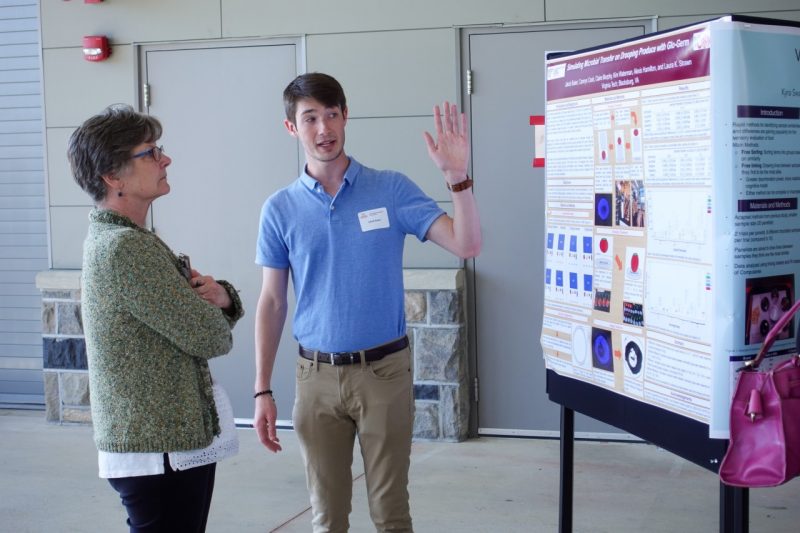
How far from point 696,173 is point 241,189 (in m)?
4.10

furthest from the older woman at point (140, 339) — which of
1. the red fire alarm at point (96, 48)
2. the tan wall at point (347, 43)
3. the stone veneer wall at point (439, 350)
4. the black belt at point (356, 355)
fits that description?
the red fire alarm at point (96, 48)

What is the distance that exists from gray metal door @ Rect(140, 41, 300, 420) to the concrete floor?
0.65 meters

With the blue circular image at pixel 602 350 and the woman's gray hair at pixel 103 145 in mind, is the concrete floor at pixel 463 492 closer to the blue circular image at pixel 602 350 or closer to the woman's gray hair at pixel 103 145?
the blue circular image at pixel 602 350

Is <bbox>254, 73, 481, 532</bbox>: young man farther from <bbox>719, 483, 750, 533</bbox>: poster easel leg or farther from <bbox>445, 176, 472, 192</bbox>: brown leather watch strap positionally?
<bbox>719, 483, 750, 533</bbox>: poster easel leg

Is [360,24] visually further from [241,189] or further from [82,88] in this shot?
[82,88]

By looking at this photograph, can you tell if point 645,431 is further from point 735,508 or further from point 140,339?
point 140,339

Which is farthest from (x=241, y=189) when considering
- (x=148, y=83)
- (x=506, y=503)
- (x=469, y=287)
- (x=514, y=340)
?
(x=506, y=503)

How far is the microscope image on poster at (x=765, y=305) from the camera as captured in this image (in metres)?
2.46

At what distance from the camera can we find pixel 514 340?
5.86 meters

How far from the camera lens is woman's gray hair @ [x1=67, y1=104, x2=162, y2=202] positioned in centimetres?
249

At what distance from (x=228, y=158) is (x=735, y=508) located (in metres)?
4.39

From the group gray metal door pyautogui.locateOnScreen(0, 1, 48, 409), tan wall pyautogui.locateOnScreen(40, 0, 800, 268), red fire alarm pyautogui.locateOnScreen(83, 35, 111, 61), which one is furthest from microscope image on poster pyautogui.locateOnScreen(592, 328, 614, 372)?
gray metal door pyautogui.locateOnScreen(0, 1, 48, 409)

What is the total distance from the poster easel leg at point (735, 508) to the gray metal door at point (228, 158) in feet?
12.8

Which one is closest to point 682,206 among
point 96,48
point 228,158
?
point 228,158
